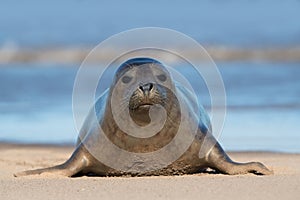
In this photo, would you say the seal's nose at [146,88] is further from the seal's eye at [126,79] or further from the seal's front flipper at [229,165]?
the seal's front flipper at [229,165]

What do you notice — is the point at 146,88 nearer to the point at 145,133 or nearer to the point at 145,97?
the point at 145,97

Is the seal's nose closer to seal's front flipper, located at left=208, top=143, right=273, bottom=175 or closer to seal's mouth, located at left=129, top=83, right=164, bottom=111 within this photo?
seal's mouth, located at left=129, top=83, right=164, bottom=111

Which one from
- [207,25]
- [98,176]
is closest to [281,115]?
[98,176]

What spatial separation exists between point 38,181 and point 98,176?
0.75 meters

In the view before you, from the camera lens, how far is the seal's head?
26.0ft

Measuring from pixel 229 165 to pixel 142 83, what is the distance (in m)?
1.17

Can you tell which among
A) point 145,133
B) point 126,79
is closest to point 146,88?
point 126,79

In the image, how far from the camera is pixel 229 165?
8562 millimetres

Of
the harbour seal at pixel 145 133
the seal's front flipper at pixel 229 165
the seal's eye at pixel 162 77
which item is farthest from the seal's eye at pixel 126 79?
the seal's front flipper at pixel 229 165

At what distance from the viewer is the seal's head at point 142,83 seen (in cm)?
791

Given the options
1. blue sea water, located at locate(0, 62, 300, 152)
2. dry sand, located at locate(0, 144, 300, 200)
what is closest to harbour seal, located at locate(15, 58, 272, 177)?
dry sand, located at locate(0, 144, 300, 200)

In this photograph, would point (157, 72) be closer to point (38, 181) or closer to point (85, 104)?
point (38, 181)

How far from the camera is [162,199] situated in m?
6.98

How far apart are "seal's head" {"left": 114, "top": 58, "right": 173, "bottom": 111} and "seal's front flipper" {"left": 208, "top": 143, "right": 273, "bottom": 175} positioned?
0.77 m
